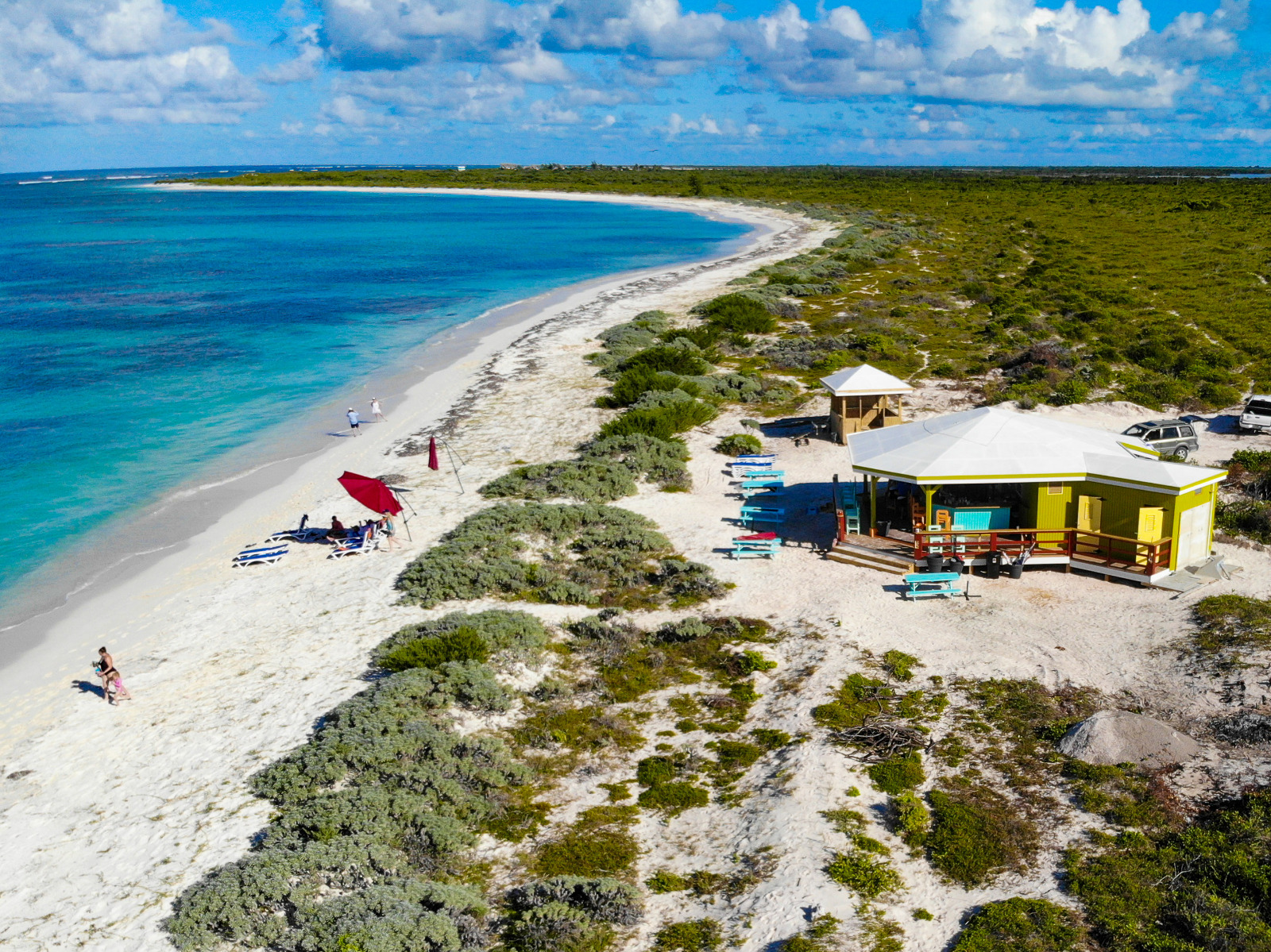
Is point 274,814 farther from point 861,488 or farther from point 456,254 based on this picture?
point 456,254

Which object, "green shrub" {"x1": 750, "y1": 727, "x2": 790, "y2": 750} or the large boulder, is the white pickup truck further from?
"green shrub" {"x1": 750, "y1": 727, "x2": 790, "y2": 750}

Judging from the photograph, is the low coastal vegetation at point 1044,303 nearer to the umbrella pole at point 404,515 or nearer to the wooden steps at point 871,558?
the wooden steps at point 871,558

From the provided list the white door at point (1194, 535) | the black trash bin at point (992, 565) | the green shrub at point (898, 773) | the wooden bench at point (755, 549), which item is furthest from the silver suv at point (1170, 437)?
the green shrub at point (898, 773)

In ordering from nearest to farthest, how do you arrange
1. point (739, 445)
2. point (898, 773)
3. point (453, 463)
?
point (898, 773), point (739, 445), point (453, 463)

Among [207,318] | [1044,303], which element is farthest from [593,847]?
[207,318]

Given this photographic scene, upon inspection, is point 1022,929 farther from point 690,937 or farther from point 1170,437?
point 1170,437

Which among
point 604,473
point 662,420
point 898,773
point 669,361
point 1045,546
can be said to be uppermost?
point 669,361

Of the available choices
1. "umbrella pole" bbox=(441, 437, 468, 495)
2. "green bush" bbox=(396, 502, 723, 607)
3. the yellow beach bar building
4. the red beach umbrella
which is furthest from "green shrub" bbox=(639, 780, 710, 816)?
"umbrella pole" bbox=(441, 437, 468, 495)
